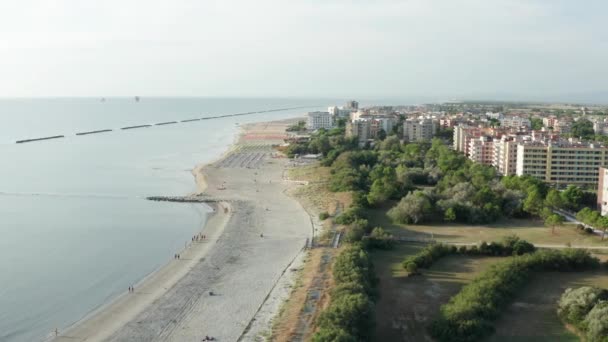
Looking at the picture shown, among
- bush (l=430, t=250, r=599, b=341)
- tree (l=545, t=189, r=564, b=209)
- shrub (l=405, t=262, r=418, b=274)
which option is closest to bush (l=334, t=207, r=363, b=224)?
shrub (l=405, t=262, r=418, b=274)

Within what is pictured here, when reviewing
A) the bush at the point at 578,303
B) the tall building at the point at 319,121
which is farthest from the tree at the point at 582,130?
the bush at the point at 578,303

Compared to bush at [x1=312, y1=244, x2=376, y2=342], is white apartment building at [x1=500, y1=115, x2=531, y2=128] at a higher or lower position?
higher

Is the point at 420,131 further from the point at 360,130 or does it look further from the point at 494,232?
the point at 494,232

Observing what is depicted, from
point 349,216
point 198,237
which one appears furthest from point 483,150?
point 198,237

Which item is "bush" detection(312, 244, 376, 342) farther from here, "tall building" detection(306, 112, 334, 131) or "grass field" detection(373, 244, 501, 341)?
"tall building" detection(306, 112, 334, 131)

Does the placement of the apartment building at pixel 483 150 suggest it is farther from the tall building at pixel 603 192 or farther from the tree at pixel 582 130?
the tree at pixel 582 130

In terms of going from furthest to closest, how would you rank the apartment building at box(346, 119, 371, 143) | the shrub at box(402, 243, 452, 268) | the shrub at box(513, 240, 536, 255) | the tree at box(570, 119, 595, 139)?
1. the apartment building at box(346, 119, 371, 143)
2. the tree at box(570, 119, 595, 139)
3. the shrub at box(513, 240, 536, 255)
4. the shrub at box(402, 243, 452, 268)
